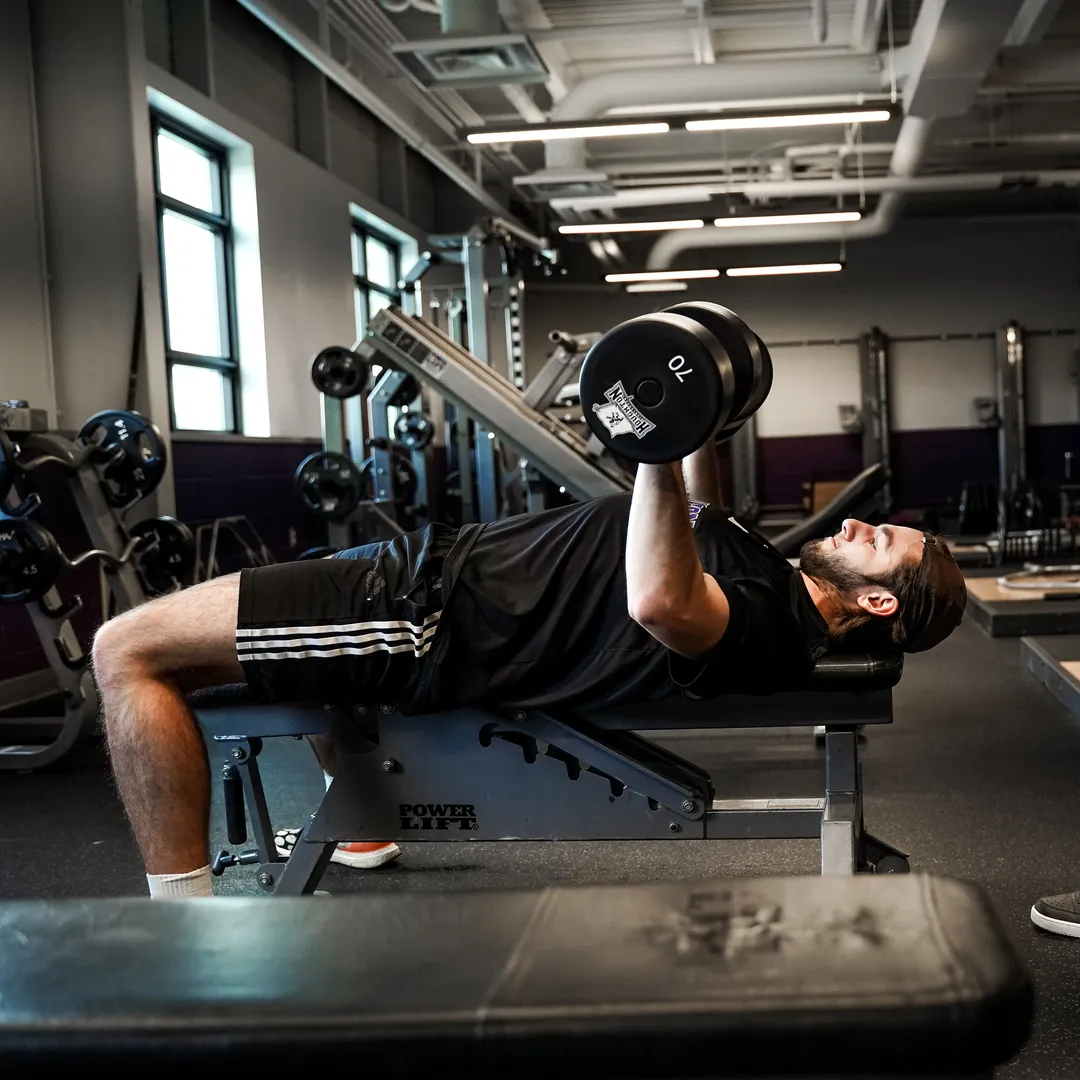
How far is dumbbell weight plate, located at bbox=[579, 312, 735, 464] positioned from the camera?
4.78ft

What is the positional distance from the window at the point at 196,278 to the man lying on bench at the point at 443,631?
14.8 feet

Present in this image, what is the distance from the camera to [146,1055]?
0.69m

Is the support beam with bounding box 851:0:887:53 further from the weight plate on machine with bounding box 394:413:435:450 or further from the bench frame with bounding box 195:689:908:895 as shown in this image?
the bench frame with bounding box 195:689:908:895

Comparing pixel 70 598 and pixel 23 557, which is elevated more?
pixel 23 557

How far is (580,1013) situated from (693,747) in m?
2.82

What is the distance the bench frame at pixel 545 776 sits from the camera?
1.83 m

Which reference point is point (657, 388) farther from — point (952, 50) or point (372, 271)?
point (372, 271)

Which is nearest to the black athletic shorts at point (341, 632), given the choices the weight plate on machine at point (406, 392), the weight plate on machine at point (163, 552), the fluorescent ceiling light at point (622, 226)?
the weight plate on machine at point (163, 552)

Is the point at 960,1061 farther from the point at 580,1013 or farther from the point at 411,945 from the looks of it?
the point at 411,945

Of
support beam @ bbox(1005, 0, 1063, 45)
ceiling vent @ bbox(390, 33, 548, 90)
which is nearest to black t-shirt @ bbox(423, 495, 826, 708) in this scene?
ceiling vent @ bbox(390, 33, 548, 90)

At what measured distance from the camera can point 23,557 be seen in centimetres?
342

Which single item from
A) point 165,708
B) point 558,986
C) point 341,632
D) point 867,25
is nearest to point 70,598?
point 165,708

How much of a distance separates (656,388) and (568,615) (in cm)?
47

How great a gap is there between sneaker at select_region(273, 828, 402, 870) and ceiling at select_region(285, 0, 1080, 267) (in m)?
3.95
